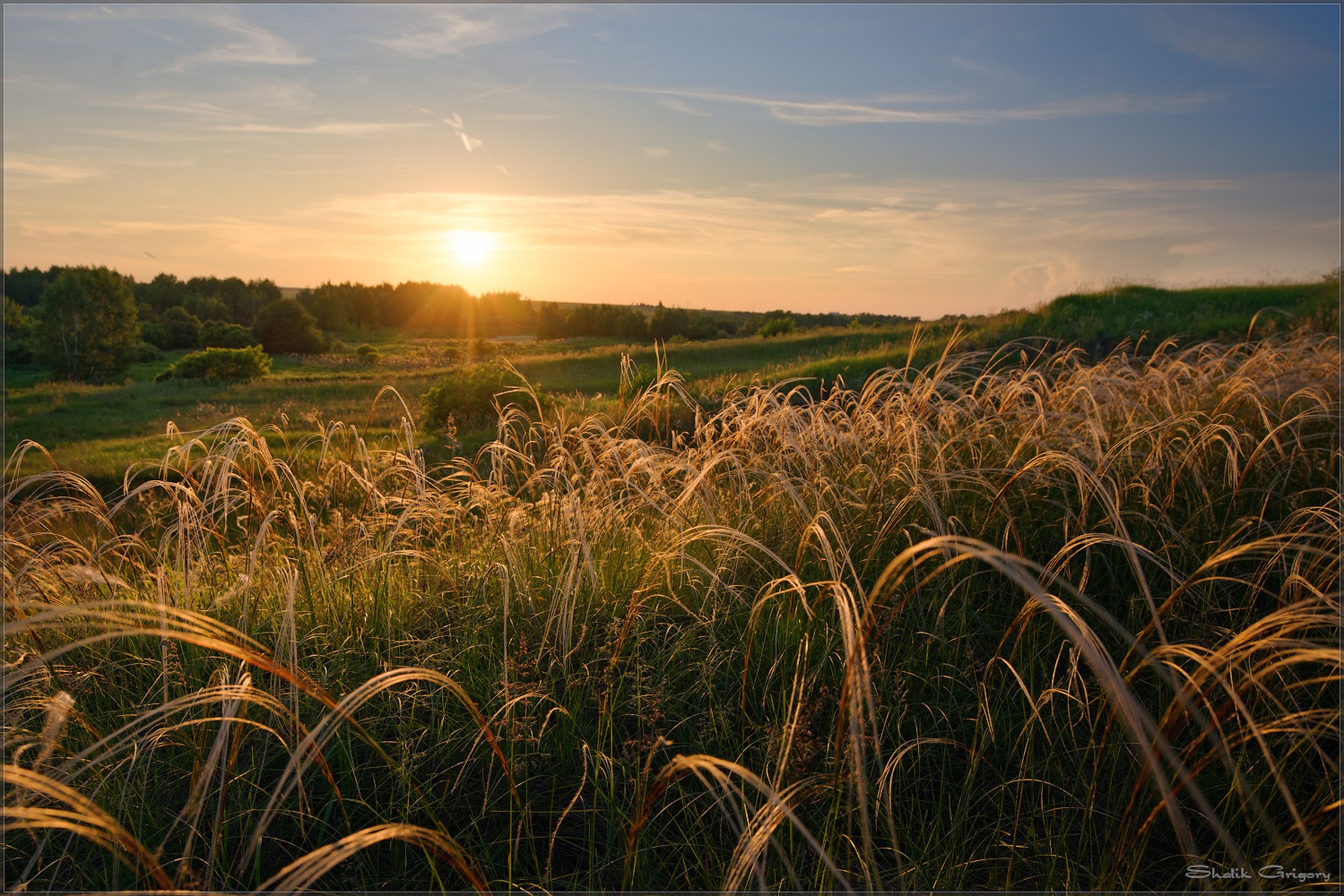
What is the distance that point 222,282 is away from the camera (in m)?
74.3

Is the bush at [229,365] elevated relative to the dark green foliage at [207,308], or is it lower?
lower

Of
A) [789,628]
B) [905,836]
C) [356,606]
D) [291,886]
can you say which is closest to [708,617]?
[789,628]

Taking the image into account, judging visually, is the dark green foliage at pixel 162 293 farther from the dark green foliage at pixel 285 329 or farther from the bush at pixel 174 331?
the dark green foliage at pixel 285 329

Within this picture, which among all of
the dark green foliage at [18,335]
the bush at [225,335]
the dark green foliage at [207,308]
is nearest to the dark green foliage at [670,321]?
the bush at [225,335]

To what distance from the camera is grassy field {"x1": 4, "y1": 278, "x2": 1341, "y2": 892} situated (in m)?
1.65

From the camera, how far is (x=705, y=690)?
2.53m

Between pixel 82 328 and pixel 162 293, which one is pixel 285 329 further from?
pixel 162 293

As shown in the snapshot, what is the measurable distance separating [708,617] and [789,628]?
36 cm

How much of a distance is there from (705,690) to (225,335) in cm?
5912

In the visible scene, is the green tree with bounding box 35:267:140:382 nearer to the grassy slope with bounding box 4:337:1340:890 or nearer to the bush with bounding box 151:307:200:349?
the bush with bounding box 151:307:200:349

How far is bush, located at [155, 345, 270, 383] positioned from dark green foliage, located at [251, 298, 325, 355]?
2351 centimetres

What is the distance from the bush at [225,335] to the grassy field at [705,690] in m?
53.2

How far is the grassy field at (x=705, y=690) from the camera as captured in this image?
1651mm

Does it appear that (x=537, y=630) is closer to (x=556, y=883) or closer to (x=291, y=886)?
(x=556, y=883)
